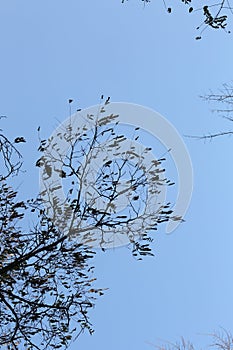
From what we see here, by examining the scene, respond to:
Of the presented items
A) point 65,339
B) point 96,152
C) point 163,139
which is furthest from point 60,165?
point 65,339

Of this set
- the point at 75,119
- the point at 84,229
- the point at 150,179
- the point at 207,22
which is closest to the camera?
the point at 207,22

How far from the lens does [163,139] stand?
8.85 feet

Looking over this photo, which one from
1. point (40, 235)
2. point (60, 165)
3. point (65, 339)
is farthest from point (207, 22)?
point (65, 339)

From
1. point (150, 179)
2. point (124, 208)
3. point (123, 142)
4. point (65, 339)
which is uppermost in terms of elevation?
point (123, 142)

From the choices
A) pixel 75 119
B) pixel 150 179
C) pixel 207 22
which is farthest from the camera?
pixel 75 119

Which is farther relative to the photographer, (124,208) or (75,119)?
(75,119)

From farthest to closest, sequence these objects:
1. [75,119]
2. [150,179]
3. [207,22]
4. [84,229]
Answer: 1. [75,119]
2. [150,179]
3. [84,229]
4. [207,22]

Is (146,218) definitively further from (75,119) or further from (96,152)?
(75,119)

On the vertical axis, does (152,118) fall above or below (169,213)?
above

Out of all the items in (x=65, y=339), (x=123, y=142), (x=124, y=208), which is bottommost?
(x=65, y=339)

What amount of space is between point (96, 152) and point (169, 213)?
0.49 metres

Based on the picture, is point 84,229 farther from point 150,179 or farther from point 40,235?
point 150,179

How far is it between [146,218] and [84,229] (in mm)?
320

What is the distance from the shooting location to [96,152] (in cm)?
253
